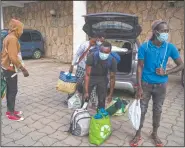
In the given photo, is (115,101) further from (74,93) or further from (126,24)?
(126,24)

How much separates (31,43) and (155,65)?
10.6m

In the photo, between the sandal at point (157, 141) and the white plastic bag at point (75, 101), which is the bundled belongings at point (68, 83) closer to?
the white plastic bag at point (75, 101)

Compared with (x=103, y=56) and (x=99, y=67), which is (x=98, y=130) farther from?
(x=103, y=56)

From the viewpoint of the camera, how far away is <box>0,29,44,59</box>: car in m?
12.9

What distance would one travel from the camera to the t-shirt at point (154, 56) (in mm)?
3342

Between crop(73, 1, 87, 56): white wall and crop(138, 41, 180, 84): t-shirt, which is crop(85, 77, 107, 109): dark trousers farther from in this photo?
crop(73, 1, 87, 56): white wall

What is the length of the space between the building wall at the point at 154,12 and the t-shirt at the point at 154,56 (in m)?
6.49

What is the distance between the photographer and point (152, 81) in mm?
3451

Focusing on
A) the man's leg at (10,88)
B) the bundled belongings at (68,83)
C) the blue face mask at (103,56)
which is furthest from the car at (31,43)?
the blue face mask at (103,56)

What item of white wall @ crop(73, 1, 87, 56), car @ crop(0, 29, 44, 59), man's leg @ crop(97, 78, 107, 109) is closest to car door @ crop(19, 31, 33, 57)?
car @ crop(0, 29, 44, 59)

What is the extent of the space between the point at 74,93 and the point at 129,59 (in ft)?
6.37

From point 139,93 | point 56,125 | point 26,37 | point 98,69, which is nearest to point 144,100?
point 139,93

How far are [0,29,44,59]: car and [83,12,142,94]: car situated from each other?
25.7 feet

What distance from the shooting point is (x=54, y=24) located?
13.0m
